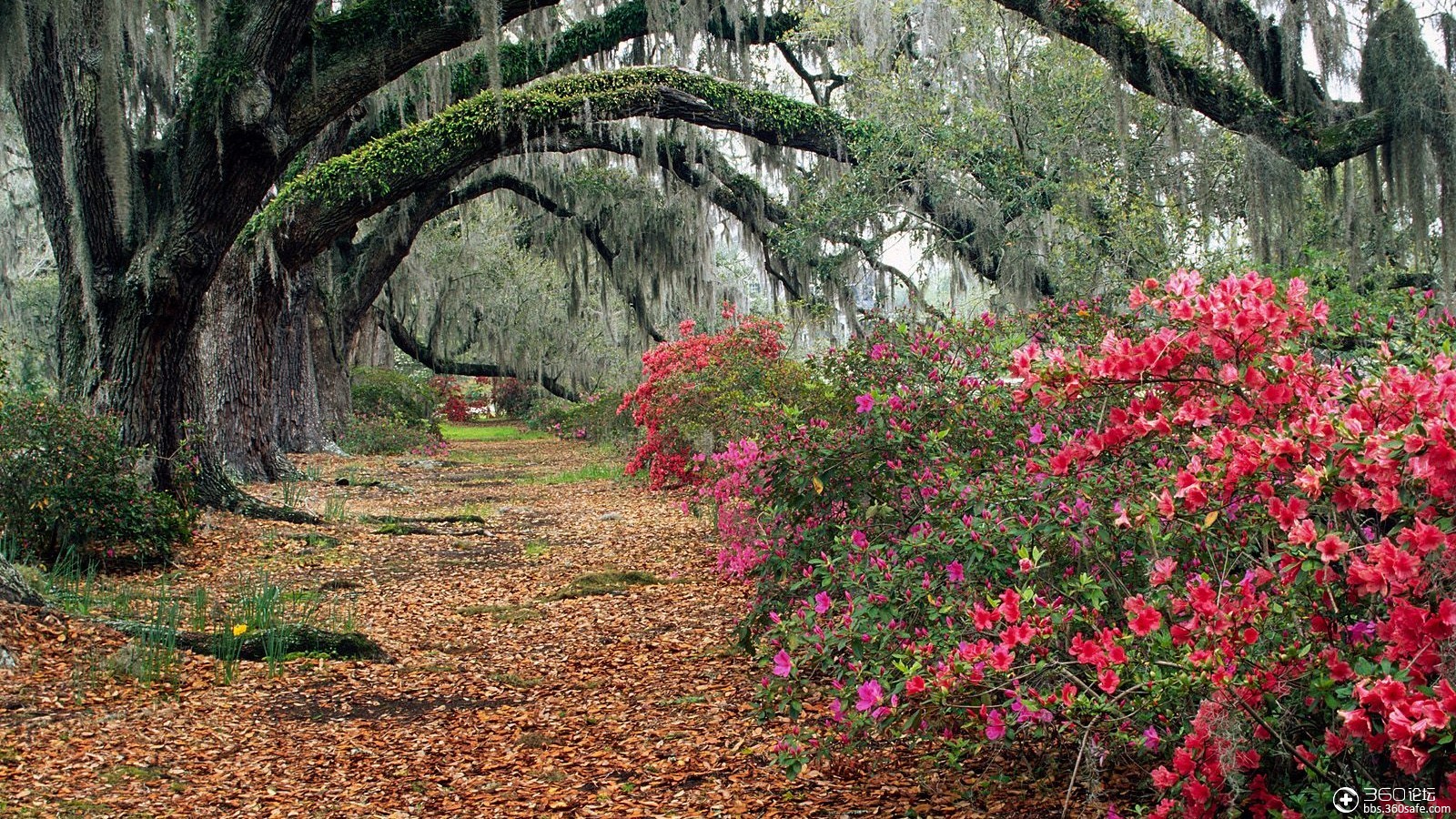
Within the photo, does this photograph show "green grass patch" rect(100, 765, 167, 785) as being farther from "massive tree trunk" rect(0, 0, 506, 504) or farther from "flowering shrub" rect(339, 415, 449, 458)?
"flowering shrub" rect(339, 415, 449, 458)

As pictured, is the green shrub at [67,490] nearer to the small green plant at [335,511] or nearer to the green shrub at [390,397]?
the small green plant at [335,511]

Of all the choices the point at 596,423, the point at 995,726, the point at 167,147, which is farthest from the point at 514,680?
the point at 596,423

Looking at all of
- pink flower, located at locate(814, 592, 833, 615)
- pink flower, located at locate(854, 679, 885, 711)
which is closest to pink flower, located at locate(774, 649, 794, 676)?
pink flower, located at locate(814, 592, 833, 615)

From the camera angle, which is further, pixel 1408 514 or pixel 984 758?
pixel 984 758

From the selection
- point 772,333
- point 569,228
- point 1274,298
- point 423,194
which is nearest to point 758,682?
point 1274,298

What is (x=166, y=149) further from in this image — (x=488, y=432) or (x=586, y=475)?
(x=488, y=432)

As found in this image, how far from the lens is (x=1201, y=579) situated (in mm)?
1988

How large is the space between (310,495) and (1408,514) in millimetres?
9700

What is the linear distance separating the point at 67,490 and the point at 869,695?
508 centimetres

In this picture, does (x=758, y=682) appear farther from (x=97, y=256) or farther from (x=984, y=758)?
(x=97, y=256)

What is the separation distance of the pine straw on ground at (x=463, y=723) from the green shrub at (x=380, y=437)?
9.22 m

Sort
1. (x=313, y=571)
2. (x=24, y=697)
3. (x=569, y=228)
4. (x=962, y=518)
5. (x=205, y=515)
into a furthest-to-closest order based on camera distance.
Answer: (x=569, y=228) → (x=205, y=515) → (x=313, y=571) → (x=24, y=697) → (x=962, y=518)

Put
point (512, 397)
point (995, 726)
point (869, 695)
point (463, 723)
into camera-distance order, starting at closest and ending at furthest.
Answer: point (995, 726) → point (869, 695) → point (463, 723) → point (512, 397)

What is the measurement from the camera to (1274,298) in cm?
208
